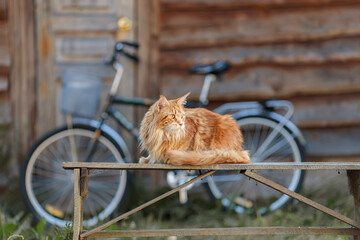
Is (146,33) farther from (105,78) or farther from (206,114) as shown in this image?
(206,114)

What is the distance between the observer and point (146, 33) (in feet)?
11.6

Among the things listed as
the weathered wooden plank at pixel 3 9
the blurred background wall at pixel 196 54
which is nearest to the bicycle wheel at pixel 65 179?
the blurred background wall at pixel 196 54

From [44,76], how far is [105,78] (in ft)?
1.79

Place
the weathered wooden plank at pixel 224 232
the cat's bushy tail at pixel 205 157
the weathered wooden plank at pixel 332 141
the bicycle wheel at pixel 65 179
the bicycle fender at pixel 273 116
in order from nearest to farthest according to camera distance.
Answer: the cat's bushy tail at pixel 205 157 < the weathered wooden plank at pixel 224 232 < the bicycle wheel at pixel 65 179 < the bicycle fender at pixel 273 116 < the weathered wooden plank at pixel 332 141

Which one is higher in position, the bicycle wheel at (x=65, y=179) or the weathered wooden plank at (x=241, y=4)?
the weathered wooden plank at (x=241, y=4)

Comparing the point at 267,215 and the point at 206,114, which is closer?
the point at 206,114

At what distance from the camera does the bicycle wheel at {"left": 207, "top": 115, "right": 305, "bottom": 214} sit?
3031 mm

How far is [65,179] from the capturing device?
310 cm

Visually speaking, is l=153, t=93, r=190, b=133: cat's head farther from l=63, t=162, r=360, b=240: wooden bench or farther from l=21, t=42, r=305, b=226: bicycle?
l=21, t=42, r=305, b=226: bicycle

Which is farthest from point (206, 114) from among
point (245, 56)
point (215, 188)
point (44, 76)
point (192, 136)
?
point (44, 76)

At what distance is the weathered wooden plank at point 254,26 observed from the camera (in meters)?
3.46

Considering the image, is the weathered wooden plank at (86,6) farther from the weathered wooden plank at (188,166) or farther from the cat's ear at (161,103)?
the weathered wooden plank at (188,166)

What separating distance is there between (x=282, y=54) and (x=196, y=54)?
0.76 metres

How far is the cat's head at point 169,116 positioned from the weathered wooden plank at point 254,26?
192cm
